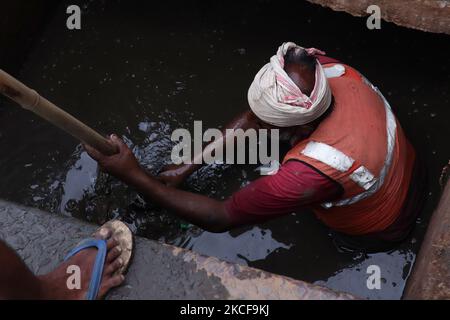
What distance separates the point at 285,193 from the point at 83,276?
970mm

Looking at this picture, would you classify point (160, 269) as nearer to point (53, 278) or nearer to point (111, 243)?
point (111, 243)

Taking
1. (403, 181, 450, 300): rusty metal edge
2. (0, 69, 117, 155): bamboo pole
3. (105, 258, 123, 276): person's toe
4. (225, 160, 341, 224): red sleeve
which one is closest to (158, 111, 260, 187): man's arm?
(0, 69, 117, 155): bamboo pole

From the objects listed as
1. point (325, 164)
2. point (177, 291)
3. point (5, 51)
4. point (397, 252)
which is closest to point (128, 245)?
point (177, 291)

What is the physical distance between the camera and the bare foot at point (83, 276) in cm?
242

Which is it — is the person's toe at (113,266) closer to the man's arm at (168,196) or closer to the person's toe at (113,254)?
the person's toe at (113,254)

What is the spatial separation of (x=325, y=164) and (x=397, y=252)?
1.11 meters

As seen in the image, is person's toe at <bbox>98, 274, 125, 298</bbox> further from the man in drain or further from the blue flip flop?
the man in drain

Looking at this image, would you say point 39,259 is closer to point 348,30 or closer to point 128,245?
point 128,245

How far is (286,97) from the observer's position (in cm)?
254

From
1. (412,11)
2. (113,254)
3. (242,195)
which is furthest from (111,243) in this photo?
(412,11)

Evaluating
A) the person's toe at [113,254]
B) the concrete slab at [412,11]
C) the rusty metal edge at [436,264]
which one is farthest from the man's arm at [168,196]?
the concrete slab at [412,11]

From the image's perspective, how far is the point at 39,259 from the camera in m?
2.65

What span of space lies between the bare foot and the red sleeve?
0.62m

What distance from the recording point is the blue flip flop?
2432mm
